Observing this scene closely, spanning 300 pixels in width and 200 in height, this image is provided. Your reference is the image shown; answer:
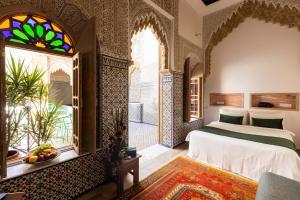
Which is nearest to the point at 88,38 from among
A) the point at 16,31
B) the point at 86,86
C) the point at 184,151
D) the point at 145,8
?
the point at 86,86

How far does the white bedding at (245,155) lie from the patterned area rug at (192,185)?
0.20 meters

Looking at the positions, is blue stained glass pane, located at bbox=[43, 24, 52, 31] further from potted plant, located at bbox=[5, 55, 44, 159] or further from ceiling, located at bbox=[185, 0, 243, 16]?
ceiling, located at bbox=[185, 0, 243, 16]

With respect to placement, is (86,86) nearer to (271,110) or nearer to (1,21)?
(1,21)

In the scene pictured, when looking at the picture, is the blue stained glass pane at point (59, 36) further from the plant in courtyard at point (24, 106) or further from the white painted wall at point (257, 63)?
the white painted wall at point (257, 63)

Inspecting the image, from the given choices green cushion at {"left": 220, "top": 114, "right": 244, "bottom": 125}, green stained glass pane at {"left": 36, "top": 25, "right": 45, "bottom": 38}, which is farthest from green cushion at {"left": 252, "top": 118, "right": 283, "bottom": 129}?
green stained glass pane at {"left": 36, "top": 25, "right": 45, "bottom": 38}

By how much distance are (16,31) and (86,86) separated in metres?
1.00

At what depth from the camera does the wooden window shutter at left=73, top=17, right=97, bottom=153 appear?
2.02 metres

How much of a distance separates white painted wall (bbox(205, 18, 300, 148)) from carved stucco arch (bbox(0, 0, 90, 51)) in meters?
4.68

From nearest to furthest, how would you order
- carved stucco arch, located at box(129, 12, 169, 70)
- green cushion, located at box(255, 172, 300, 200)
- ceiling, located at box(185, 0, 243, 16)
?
1. green cushion, located at box(255, 172, 300, 200)
2. carved stucco arch, located at box(129, 12, 169, 70)
3. ceiling, located at box(185, 0, 243, 16)

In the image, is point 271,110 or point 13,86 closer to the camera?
point 13,86

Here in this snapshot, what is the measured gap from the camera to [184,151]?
3.93 metres

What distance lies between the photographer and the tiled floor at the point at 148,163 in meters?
2.24

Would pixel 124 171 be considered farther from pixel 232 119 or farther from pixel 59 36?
pixel 232 119

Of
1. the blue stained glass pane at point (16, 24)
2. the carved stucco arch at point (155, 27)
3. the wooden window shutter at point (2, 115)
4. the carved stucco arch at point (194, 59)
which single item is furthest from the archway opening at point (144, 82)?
the wooden window shutter at point (2, 115)
